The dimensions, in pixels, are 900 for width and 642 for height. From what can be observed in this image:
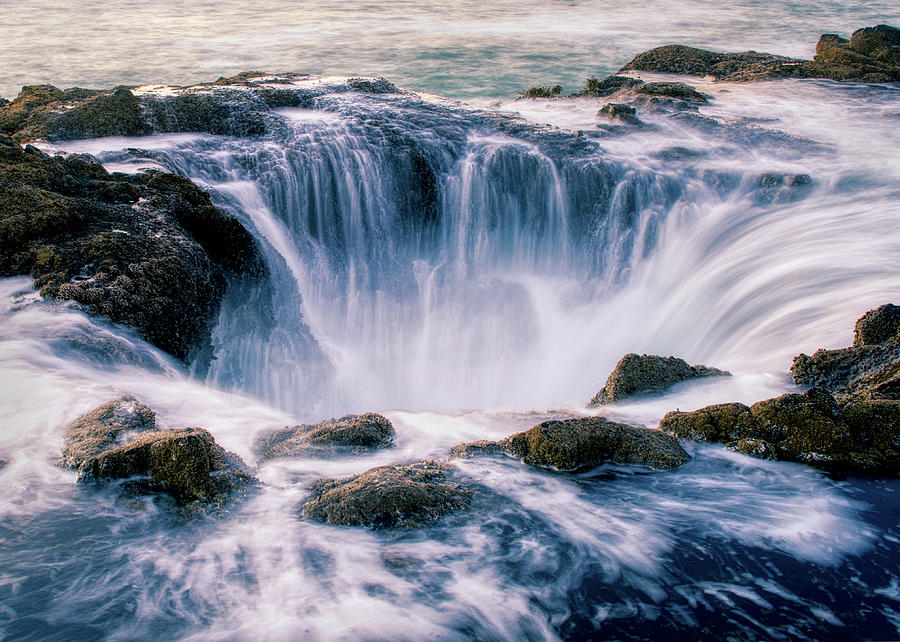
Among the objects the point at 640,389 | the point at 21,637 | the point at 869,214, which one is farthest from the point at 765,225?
the point at 21,637

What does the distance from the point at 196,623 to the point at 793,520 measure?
11.2 ft

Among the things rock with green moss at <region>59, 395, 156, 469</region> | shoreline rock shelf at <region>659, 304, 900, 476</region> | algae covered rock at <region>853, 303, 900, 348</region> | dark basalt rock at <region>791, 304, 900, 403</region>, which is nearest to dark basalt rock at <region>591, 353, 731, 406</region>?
dark basalt rock at <region>791, 304, 900, 403</region>

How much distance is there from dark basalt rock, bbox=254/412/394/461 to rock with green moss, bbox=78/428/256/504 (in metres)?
0.78

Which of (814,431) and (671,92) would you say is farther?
(671,92)

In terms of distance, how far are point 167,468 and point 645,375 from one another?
4.18 meters

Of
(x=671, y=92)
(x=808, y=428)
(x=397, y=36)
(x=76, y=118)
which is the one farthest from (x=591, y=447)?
(x=397, y=36)

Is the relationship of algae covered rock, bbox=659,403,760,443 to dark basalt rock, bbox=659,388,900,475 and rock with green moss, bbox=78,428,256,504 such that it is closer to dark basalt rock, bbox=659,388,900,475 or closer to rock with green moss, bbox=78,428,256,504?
dark basalt rock, bbox=659,388,900,475

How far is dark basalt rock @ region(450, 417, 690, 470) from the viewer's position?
4555 millimetres

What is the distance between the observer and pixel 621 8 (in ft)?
101

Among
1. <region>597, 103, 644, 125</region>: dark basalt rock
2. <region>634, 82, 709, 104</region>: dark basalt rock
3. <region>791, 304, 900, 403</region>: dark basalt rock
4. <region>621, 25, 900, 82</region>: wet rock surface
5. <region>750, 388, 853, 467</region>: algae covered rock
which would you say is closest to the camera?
<region>750, 388, 853, 467</region>: algae covered rock

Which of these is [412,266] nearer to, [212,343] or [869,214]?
[212,343]

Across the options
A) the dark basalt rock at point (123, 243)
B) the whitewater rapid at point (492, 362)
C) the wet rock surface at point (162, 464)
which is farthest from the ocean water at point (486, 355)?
the dark basalt rock at point (123, 243)

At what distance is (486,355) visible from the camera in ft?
31.0

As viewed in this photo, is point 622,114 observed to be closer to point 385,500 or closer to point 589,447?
point 589,447
